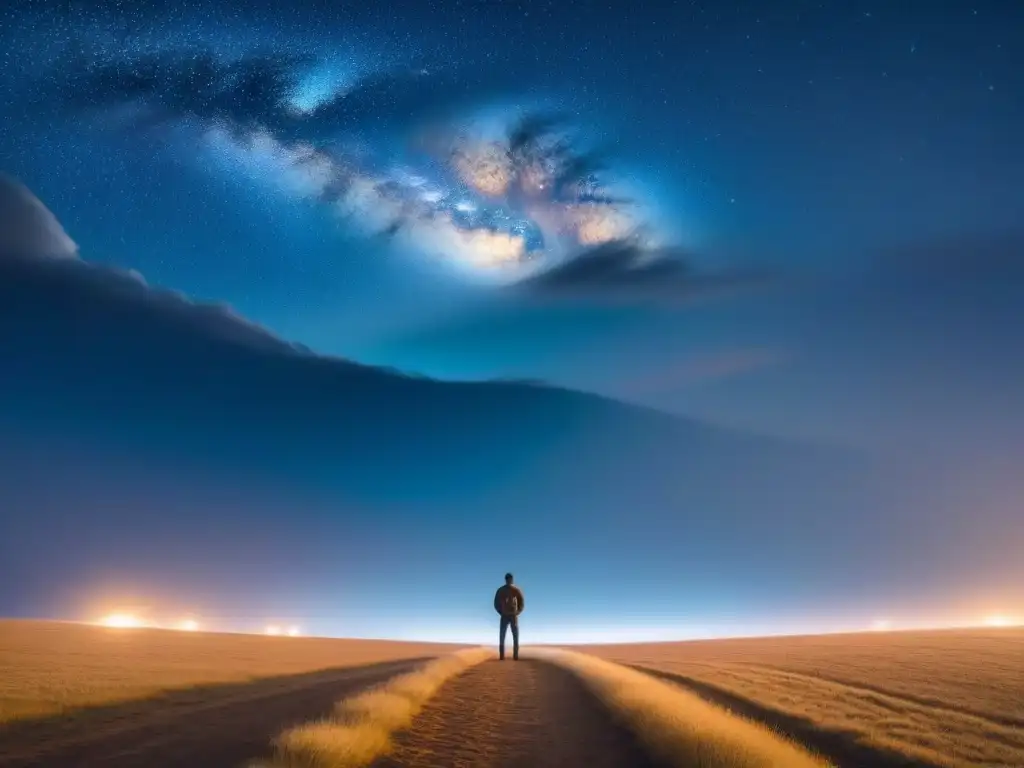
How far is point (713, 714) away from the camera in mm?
12898

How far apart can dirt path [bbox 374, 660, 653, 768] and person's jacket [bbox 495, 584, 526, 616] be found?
8.48 metres

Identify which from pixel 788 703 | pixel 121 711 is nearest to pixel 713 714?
pixel 788 703

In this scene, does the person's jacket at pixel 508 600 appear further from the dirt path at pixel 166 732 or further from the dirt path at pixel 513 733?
the dirt path at pixel 166 732

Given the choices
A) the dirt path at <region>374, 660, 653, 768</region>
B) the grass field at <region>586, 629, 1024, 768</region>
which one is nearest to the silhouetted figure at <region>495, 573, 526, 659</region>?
the grass field at <region>586, 629, 1024, 768</region>

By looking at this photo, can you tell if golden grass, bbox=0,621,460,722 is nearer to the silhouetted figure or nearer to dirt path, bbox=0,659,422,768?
dirt path, bbox=0,659,422,768

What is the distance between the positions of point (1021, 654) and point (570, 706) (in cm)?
2413

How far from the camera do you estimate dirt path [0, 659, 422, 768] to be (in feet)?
27.1

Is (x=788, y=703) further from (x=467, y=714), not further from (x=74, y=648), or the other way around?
(x=74, y=648)

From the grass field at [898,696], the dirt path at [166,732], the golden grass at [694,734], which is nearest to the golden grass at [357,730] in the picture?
the dirt path at [166,732]

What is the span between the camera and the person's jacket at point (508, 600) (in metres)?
25.3

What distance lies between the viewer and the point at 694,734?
9734mm

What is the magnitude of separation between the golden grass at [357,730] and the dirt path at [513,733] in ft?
0.88

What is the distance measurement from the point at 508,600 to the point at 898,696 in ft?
41.0

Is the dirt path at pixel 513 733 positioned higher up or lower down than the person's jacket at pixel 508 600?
lower down
